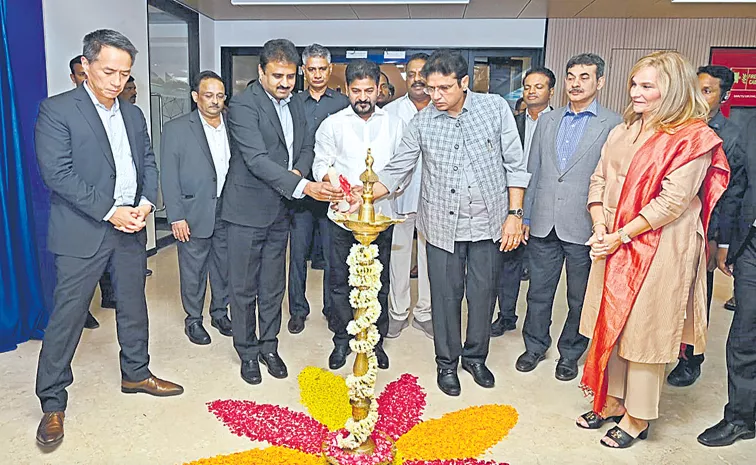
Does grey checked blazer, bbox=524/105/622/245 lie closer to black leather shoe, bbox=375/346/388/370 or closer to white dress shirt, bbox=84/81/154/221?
black leather shoe, bbox=375/346/388/370

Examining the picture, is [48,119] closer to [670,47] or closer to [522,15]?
[522,15]

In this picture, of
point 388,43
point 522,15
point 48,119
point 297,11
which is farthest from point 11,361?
point 522,15

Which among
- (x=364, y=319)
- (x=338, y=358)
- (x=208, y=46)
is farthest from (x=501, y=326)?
(x=208, y=46)

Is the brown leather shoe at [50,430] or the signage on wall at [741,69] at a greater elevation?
the signage on wall at [741,69]

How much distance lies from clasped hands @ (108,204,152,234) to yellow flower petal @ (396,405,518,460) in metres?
1.44

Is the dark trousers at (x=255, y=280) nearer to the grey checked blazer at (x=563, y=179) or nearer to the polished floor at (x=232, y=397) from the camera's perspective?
the polished floor at (x=232, y=397)

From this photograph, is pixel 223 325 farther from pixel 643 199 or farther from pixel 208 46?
pixel 208 46

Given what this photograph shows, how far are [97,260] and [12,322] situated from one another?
1.42m

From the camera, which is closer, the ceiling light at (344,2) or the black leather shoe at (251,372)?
the black leather shoe at (251,372)

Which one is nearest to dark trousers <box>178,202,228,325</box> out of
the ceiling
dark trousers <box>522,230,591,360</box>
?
dark trousers <box>522,230,591,360</box>

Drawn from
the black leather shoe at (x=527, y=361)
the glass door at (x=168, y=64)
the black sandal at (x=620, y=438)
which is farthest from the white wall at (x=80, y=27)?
the black sandal at (x=620, y=438)

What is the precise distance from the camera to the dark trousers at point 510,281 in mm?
3859

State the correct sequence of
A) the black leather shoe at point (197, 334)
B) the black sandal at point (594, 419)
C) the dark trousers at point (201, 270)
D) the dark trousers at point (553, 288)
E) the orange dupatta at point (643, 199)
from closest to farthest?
the orange dupatta at point (643, 199), the black sandal at point (594, 419), the dark trousers at point (553, 288), the black leather shoe at point (197, 334), the dark trousers at point (201, 270)

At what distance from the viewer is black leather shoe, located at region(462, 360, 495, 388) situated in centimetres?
310
